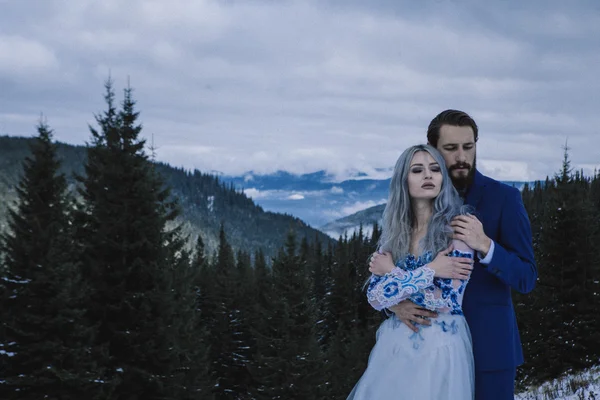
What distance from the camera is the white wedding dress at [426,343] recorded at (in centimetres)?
394

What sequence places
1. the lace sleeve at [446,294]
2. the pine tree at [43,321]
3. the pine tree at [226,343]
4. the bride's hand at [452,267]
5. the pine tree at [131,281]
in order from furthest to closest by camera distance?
the pine tree at [226,343]
the pine tree at [131,281]
the pine tree at [43,321]
the lace sleeve at [446,294]
the bride's hand at [452,267]

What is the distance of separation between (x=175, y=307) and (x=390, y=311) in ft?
55.0

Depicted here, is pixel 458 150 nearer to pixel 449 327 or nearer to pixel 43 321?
pixel 449 327

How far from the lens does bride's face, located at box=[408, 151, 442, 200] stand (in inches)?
159

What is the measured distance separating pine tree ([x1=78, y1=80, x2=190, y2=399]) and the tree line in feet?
0.16

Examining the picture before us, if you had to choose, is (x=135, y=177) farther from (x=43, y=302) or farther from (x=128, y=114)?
(x=43, y=302)

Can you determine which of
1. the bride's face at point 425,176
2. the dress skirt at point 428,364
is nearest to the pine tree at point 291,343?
the dress skirt at point 428,364

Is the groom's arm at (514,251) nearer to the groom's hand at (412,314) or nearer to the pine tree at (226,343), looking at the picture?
the groom's hand at (412,314)

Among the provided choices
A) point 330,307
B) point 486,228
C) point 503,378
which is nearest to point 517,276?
point 486,228

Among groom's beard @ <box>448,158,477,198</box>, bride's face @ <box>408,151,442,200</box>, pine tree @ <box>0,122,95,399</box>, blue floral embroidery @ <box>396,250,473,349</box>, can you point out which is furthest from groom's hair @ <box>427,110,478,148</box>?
pine tree @ <box>0,122,95,399</box>

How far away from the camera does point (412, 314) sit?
4.11 meters

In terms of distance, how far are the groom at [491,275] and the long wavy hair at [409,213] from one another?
146 millimetres

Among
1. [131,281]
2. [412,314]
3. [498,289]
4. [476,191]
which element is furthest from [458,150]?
[131,281]

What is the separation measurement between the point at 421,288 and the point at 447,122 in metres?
1.41
